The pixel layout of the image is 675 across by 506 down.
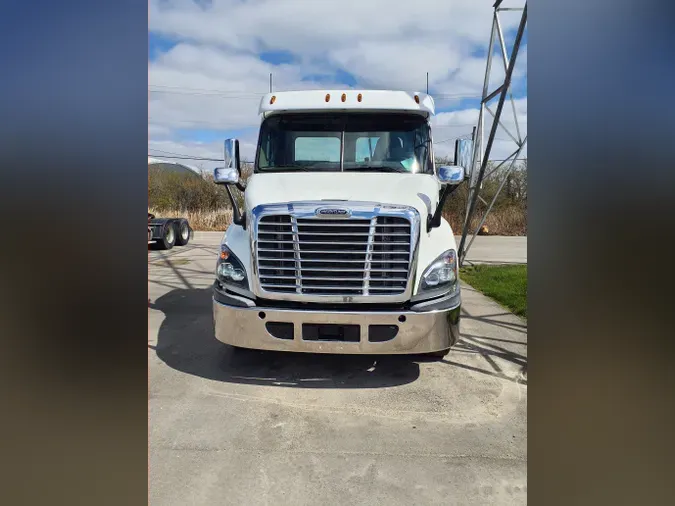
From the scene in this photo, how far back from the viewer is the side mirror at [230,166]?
4.30 meters

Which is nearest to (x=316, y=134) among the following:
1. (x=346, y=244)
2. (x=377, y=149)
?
(x=377, y=149)

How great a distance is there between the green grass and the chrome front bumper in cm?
257

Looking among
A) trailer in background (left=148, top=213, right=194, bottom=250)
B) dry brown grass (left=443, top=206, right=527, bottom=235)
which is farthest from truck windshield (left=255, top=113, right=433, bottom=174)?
dry brown grass (left=443, top=206, right=527, bottom=235)

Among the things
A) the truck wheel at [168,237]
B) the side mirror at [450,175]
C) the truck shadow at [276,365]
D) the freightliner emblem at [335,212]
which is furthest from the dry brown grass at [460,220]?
the freightliner emblem at [335,212]

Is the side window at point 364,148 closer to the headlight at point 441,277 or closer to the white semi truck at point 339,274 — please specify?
the white semi truck at point 339,274

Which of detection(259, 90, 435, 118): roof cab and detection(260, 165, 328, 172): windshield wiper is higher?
detection(259, 90, 435, 118): roof cab

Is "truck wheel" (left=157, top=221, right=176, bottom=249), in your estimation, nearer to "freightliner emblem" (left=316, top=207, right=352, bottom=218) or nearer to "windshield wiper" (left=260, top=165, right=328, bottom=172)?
"windshield wiper" (left=260, top=165, right=328, bottom=172)

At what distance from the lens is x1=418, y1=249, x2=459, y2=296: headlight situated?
138 inches

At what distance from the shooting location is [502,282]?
820cm

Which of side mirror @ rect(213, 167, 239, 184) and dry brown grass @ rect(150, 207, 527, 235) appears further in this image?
dry brown grass @ rect(150, 207, 527, 235)

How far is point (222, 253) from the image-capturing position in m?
3.84

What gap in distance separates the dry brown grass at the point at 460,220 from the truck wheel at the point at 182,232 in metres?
2.32
